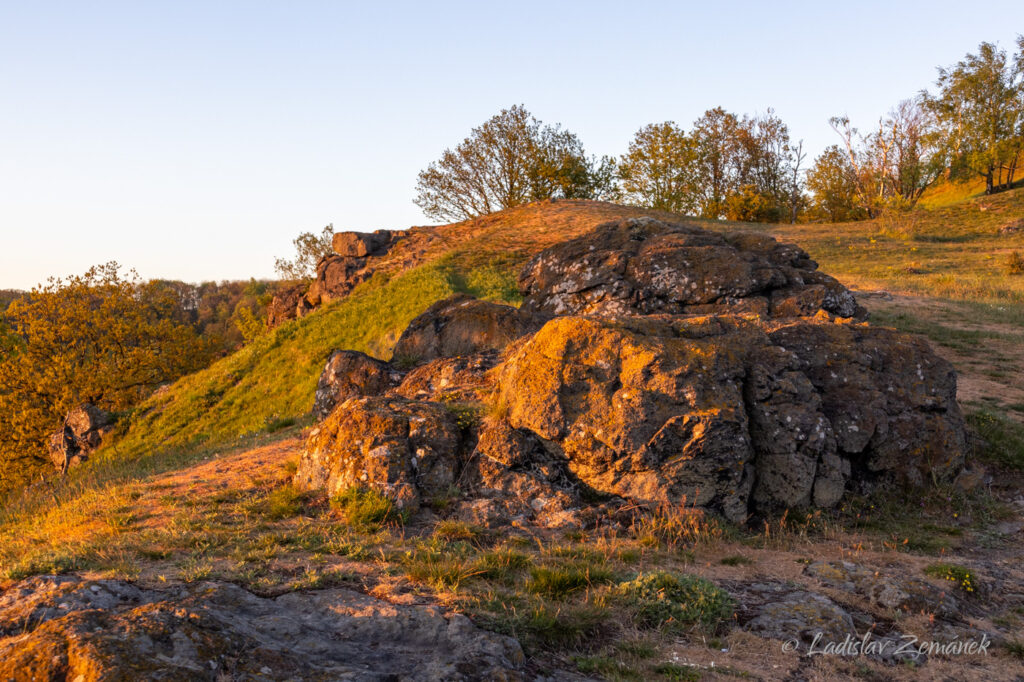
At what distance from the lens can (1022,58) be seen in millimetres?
63969

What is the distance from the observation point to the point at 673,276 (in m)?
16.8

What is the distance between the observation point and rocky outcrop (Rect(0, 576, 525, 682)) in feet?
11.3

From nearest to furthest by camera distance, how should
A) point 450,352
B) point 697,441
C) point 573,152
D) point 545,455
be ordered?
point 697,441
point 545,455
point 450,352
point 573,152

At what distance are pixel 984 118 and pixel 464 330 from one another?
234 ft

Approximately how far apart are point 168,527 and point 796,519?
26.5 ft

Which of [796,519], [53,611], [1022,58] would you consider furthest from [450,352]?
[1022,58]

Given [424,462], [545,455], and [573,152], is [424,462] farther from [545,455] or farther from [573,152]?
[573,152]

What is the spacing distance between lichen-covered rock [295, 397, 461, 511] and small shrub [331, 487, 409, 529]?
14 centimetres

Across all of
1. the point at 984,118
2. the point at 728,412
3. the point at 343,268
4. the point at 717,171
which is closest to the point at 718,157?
the point at 717,171

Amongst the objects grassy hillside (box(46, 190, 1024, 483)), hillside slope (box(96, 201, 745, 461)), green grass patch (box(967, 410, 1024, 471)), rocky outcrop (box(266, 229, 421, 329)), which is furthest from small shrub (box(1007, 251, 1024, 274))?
rocky outcrop (box(266, 229, 421, 329))

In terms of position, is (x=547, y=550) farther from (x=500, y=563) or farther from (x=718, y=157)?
(x=718, y=157)

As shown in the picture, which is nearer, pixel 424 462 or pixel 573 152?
pixel 424 462

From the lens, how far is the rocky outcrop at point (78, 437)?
22750 millimetres

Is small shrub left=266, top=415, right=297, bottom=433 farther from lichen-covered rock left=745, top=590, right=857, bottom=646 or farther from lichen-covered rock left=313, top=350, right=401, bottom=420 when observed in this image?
lichen-covered rock left=745, top=590, right=857, bottom=646
